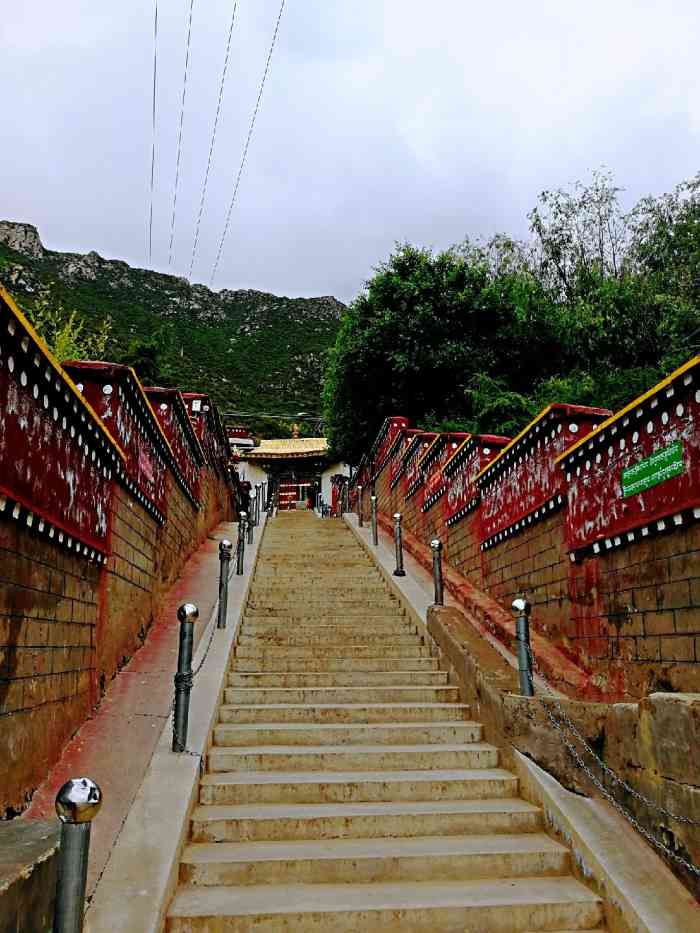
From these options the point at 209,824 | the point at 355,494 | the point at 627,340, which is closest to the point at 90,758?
the point at 209,824

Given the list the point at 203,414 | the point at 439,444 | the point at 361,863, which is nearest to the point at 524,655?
the point at 361,863

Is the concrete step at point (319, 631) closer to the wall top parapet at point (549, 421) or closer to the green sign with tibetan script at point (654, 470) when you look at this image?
the wall top parapet at point (549, 421)

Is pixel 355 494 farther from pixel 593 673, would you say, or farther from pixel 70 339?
pixel 593 673

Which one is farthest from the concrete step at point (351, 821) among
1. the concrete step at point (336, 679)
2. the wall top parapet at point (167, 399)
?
the wall top parapet at point (167, 399)

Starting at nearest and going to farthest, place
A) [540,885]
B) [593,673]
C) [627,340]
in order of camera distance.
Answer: [540,885], [593,673], [627,340]

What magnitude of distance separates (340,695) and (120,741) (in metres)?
1.84

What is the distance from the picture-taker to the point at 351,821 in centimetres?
398

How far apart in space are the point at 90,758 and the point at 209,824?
0.97 meters

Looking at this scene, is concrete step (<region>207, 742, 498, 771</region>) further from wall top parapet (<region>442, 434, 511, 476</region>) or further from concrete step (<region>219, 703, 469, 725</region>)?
wall top parapet (<region>442, 434, 511, 476</region>)

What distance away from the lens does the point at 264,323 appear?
Answer: 65.6 meters

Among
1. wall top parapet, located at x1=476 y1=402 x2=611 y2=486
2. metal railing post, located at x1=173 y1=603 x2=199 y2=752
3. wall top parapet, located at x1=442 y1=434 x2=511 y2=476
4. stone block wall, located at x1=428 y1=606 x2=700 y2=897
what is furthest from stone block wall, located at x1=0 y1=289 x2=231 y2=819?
wall top parapet, located at x1=442 y1=434 x2=511 y2=476

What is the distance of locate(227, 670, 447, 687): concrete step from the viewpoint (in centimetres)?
602

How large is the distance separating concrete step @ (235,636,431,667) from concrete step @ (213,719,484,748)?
1.56 metres

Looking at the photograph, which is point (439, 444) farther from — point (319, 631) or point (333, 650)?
point (333, 650)
